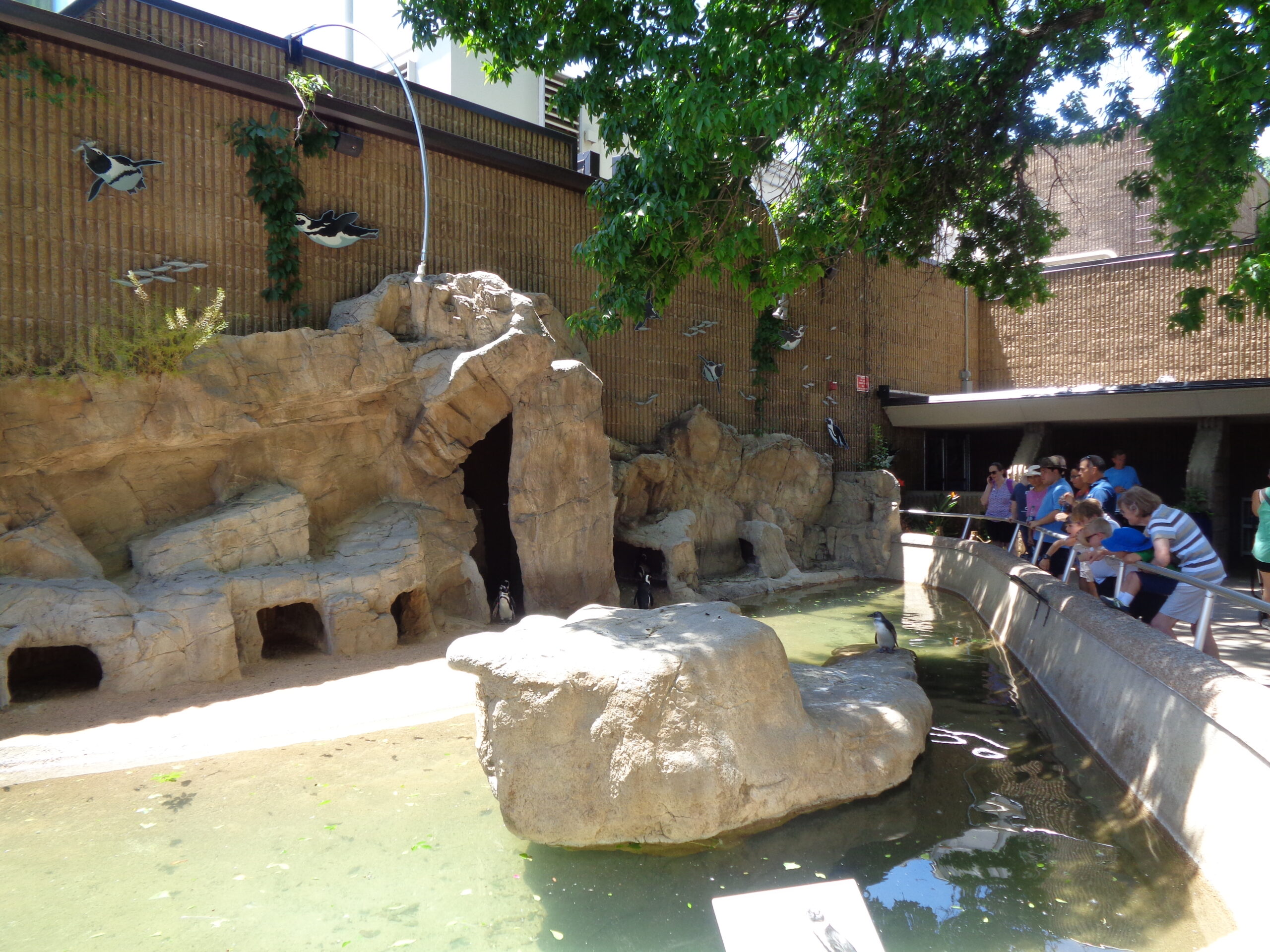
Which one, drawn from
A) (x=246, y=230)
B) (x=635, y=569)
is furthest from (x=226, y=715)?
(x=635, y=569)

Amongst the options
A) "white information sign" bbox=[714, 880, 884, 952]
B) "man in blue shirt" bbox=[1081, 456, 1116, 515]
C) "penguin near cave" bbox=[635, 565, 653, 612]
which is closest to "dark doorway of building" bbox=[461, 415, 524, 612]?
"penguin near cave" bbox=[635, 565, 653, 612]

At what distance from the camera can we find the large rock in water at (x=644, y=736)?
15.3 feet

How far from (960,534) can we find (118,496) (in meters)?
14.9

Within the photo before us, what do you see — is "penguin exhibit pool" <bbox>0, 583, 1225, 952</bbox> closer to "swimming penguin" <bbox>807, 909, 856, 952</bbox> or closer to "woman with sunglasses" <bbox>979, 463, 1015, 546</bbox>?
"swimming penguin" <bbox>807, 909, 856, 952</bbox>

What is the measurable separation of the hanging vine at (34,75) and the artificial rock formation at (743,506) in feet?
26.0

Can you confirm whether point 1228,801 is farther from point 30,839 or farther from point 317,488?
point 317,488

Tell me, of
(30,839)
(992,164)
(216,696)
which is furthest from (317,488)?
(992,164)

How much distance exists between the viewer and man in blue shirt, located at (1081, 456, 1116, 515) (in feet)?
27.3

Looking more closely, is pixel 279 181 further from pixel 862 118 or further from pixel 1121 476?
pixel 1121 476

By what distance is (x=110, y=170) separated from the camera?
8.70 metres

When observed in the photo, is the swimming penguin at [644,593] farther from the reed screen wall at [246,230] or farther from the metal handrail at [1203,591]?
the metal handrail at [1203,591]

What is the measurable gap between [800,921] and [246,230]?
996 cm

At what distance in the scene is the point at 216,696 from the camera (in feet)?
24.2

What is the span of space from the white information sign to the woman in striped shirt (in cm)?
461
